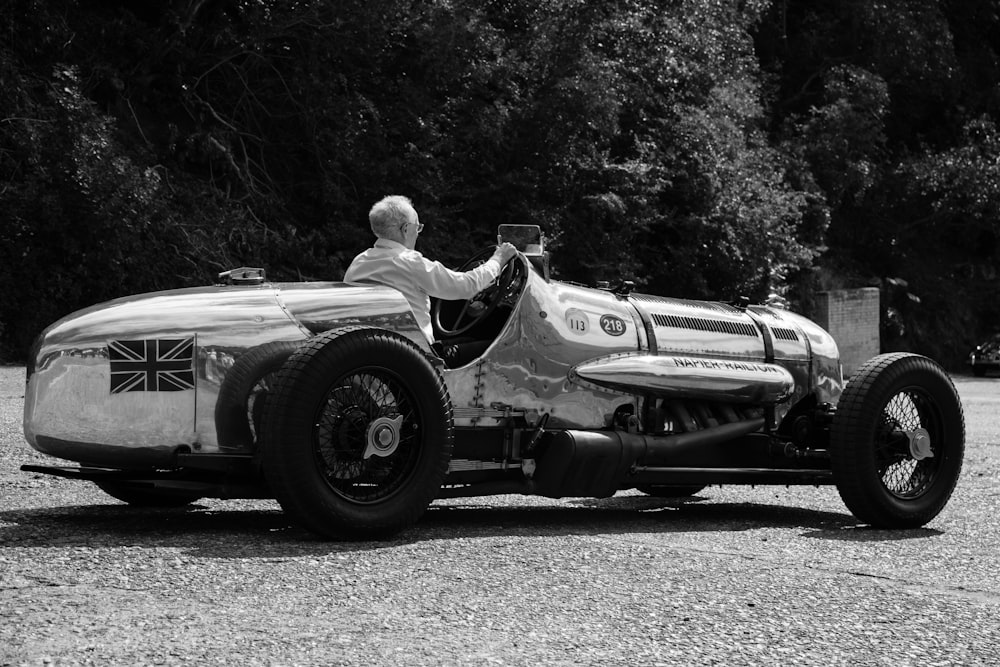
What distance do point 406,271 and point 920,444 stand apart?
313 cm

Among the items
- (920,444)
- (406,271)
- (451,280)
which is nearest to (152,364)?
(406,271)

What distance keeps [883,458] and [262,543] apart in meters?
3.65

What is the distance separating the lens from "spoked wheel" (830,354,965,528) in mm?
7156

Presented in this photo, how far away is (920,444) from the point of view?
7441 millimetres

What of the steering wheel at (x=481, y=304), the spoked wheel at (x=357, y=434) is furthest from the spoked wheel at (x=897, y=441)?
the spoked wheel at (x=357, y=434)

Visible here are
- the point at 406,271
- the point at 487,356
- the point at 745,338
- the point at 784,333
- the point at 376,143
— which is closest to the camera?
the point at 406,271

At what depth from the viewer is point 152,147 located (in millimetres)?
21078

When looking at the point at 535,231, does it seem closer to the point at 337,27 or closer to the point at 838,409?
the point at 838,409

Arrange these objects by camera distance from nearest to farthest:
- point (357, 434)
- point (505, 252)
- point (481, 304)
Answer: point (357, 434) → point (505, 252) → point (481, 304)

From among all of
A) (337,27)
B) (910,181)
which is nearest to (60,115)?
(337,27)

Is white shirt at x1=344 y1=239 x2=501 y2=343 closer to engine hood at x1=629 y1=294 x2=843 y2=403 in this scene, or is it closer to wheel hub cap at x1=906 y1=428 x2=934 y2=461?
engine hood at x1=629 y1=294 x2=843 y2=403

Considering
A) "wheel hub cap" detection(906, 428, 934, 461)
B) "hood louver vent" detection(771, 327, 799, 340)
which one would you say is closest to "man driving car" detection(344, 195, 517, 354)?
"hood louver vent" detection(771, 327, 799, 340)

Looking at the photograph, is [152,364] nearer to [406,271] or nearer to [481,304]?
[406,271]

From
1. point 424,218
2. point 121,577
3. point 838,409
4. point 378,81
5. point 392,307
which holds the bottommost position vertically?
point 121,577
